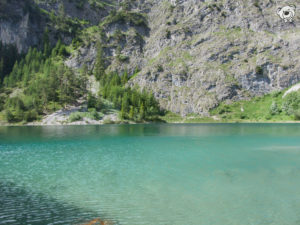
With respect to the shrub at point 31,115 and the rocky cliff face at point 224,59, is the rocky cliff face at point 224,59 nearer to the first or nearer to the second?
the rocky cliff face at point 224,59

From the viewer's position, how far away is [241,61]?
557 feet

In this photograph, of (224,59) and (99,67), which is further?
(99,67)

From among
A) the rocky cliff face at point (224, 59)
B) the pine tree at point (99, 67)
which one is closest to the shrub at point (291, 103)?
the rocky cliff face at point (224, 59)

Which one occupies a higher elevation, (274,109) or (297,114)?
(274,109)

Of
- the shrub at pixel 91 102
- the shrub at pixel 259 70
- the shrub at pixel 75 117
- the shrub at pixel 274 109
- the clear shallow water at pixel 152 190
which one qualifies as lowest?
the clear shallow water at pixel 152 190

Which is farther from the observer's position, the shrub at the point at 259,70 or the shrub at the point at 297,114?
the shrub at the point at 259,70

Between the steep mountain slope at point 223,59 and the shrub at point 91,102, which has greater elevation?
the steep mountain slope at point 223,59

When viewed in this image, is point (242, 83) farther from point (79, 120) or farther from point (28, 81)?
point (28, 81)

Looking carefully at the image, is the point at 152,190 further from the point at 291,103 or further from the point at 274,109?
the point at 274,109

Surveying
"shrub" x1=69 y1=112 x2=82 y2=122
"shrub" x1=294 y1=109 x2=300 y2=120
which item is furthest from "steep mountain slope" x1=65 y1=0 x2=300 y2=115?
"shrub" x1=69 y1=112 x2=82 y2=122

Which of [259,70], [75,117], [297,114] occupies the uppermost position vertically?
[259,70]

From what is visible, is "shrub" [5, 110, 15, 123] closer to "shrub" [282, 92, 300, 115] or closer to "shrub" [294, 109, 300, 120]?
"shrub" [294, 109, 300, 120]

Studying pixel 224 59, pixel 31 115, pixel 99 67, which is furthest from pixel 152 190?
pixel 99 67

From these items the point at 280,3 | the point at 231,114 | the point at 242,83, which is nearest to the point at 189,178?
the point at 231,114
